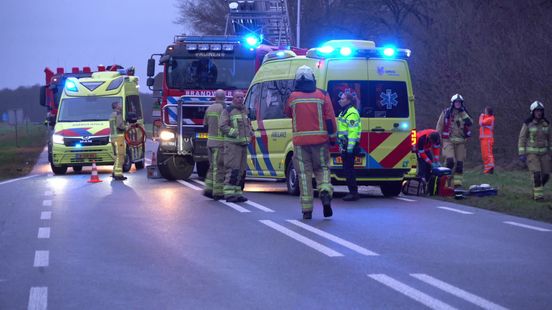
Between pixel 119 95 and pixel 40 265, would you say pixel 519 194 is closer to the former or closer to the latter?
pixel 40 265

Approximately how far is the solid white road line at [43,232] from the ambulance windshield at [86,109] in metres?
15.0

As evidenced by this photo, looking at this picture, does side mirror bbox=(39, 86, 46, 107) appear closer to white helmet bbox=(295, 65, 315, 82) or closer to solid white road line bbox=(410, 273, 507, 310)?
white helmet bbox=(295, 65, 315, 82)

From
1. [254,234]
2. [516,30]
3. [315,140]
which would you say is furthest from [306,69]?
[516,30]

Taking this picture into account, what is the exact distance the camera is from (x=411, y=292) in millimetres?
8172

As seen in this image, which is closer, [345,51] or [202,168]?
[345,51]

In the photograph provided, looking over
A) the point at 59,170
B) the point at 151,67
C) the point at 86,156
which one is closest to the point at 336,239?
the point at 151,67

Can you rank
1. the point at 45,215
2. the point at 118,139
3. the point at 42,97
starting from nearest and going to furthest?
the point at 45,215
the point at 118,139
the point at 42,97

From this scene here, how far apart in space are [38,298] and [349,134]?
8846 mm

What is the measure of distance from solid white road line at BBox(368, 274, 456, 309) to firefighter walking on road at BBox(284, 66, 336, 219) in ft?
15.4

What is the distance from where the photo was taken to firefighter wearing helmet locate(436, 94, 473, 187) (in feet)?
61.7

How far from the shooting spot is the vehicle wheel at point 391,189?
57.5 ft

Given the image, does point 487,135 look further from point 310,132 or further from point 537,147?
point 310,132

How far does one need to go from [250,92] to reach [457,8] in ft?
54.0

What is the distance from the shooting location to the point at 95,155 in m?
26.7
